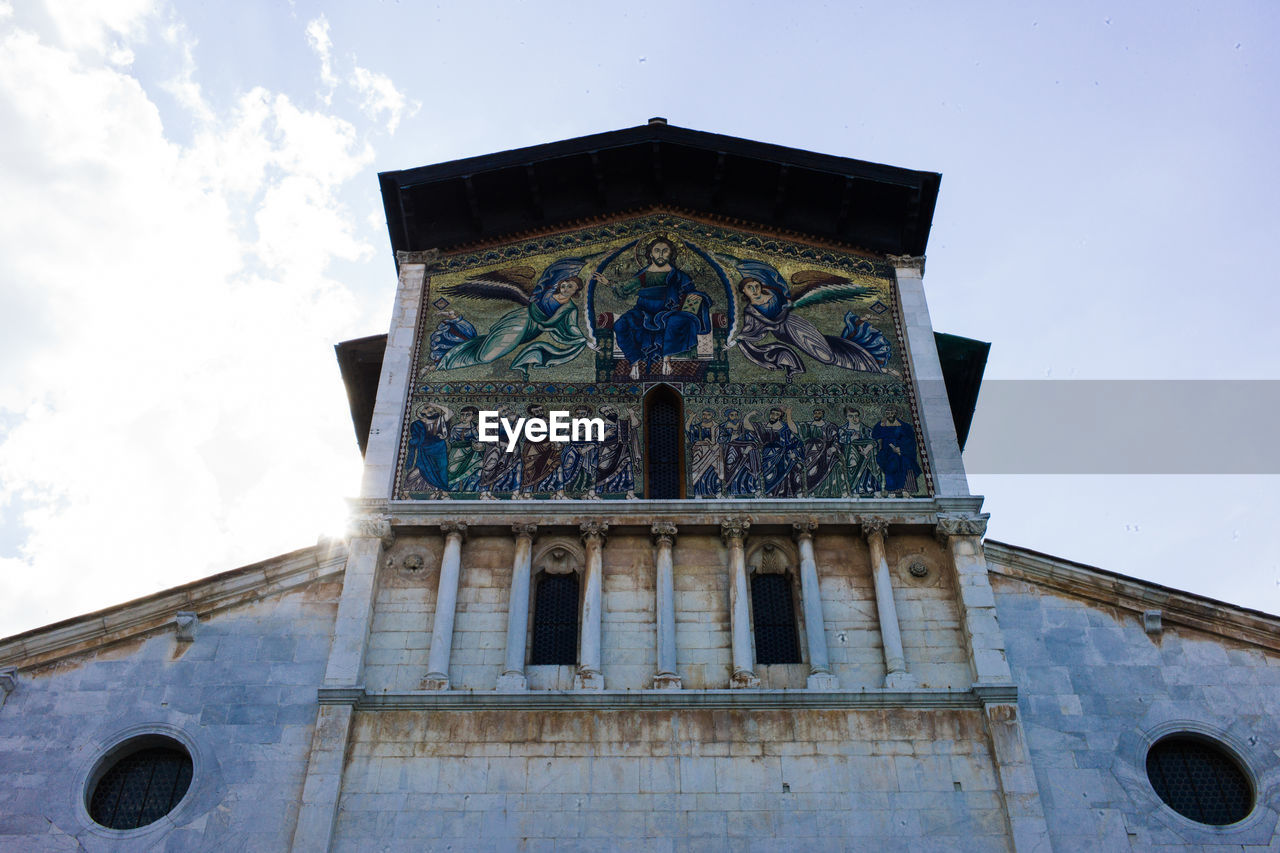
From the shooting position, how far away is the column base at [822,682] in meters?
13.9

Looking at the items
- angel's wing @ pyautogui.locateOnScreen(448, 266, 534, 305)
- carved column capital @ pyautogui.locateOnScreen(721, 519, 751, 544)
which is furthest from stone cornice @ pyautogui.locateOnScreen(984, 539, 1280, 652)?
angel's wing @ pyautogui.locateOnScreen(448, 266, 534, 305)

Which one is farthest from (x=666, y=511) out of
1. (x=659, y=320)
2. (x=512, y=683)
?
(x=659, y=320)

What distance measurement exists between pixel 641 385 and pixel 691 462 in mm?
1508

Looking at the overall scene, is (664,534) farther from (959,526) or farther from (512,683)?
(959,526)

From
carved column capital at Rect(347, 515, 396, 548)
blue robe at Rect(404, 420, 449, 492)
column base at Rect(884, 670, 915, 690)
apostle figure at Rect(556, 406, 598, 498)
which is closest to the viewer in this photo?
column base at Rect(884, 670, 915, 690)

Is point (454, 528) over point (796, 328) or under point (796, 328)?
under

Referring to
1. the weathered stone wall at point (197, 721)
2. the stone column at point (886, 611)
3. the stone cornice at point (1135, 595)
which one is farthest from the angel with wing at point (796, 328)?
the weathered stone wall at point (197, 721)

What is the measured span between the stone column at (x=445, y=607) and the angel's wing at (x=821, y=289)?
6344mm

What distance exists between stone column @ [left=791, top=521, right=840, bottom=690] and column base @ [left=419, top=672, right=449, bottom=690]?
417cm

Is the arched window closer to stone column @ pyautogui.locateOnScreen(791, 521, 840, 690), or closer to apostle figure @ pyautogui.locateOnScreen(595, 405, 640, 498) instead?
apostle figure @ pyautogui.locateOnScreen(595, 405, 640, 498)

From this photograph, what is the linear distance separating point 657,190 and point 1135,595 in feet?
30.9

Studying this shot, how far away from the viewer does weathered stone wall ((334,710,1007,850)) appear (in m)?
12.8

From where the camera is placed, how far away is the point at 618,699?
13680 mm

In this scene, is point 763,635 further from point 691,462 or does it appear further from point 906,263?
point 906,263
